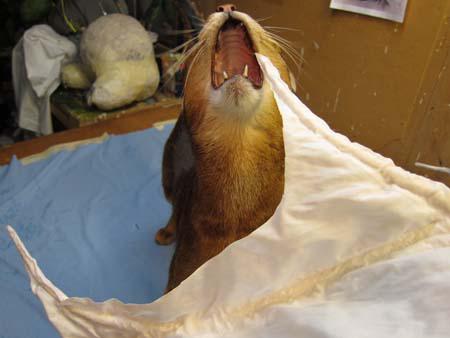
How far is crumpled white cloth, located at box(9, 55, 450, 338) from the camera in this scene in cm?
33

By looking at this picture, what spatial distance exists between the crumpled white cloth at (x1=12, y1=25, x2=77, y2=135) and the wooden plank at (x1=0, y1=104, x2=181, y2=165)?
42 centimetres


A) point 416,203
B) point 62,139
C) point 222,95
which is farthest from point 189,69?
point 62,139

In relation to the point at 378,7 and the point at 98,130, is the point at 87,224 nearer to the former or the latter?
the point at 98,130

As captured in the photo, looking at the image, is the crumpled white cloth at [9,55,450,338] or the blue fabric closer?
the crumpled white cloth at [9,55,450,338]

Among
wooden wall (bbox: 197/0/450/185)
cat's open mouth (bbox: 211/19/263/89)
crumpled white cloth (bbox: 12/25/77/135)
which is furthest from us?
crumpled white cloth (bbox: 12/25/77/135)

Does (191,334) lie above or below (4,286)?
above

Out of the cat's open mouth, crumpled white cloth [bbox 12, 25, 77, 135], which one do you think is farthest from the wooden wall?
crumpled white cloth [bbox 12, 25, 77, 135]

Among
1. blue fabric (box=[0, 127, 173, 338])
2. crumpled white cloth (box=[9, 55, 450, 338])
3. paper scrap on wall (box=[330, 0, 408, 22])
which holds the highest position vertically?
paper scrap on wall (box=[330, 0, 408, 22])

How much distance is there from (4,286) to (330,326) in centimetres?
106

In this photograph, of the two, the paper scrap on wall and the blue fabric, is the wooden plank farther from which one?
the paper scrap on wall

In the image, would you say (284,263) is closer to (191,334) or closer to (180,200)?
(191,334)

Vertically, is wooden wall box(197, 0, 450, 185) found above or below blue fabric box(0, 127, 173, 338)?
above

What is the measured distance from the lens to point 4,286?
1.12 metres

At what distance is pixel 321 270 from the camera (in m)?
0.43
